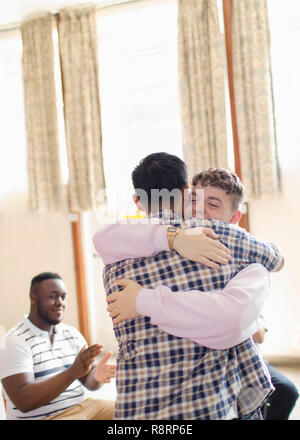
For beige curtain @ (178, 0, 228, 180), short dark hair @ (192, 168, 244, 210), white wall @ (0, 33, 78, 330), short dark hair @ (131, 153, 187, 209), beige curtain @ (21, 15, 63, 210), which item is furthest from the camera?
white wall @ (0, 33, 78, 330)

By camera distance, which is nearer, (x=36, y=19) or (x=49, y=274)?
(x=49, y=274)

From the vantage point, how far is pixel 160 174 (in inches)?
47.2

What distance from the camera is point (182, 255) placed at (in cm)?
108

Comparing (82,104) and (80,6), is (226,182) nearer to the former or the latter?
(82,104)

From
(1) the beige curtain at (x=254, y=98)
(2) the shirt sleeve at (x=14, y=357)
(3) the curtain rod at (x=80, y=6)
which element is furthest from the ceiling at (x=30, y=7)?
(2) the shirt sleeve at (x=14, y=357)

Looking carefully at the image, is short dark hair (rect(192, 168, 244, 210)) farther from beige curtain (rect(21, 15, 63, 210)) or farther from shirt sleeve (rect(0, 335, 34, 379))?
beige curtain (rect(21, 15, 63, 210))

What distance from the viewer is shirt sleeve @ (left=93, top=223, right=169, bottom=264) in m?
1.10

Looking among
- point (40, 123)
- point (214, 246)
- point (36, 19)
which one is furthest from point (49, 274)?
point (36, 19)

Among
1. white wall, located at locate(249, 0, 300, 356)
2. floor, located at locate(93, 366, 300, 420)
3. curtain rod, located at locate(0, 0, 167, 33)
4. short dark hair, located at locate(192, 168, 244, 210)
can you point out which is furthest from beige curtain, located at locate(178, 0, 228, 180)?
short dark hair, located at locate(192, 168, 244, 210)

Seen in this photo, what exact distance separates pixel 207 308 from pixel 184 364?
5.2 inches

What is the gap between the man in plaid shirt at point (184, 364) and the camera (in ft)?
3.40

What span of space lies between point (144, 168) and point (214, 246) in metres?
0.29

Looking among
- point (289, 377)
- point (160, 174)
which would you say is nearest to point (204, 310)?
point (160, 174)
